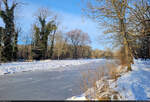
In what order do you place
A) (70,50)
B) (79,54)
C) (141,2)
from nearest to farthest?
(141,2) < (70,50) < (79,54)

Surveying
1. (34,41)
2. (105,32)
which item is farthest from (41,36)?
(105,32)

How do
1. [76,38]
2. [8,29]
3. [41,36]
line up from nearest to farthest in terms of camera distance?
[8,29], [41,36], [76,38]

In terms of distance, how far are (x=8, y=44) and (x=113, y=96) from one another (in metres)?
18.2

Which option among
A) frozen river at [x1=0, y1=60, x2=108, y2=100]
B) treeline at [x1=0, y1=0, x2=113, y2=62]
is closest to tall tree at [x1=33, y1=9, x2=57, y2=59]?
treeline at [x1=0, y1=0, x2=113, y2=62]

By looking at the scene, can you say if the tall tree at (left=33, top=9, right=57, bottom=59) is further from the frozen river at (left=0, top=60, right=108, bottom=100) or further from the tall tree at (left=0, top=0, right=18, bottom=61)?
the frozen river at (left=0, top=60, right=108, bottom=100)

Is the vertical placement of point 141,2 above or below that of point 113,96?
above

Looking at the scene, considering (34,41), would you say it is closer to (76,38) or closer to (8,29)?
(8,29)

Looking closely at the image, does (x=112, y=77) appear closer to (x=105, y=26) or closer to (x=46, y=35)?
(x=105, y=26)

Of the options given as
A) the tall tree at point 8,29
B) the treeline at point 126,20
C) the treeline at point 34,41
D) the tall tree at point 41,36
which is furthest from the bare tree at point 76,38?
the treeline at point 126,20

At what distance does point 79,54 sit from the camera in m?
48.1

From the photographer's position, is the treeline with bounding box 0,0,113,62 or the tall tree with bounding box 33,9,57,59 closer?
the treeline with bounding box 0,0,113,62

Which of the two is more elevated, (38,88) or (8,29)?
(8,29)

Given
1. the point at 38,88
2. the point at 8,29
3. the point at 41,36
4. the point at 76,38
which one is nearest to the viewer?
the point at 38,88

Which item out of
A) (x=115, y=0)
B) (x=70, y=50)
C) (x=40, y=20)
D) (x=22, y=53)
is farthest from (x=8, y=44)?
(x=70, y=50)
